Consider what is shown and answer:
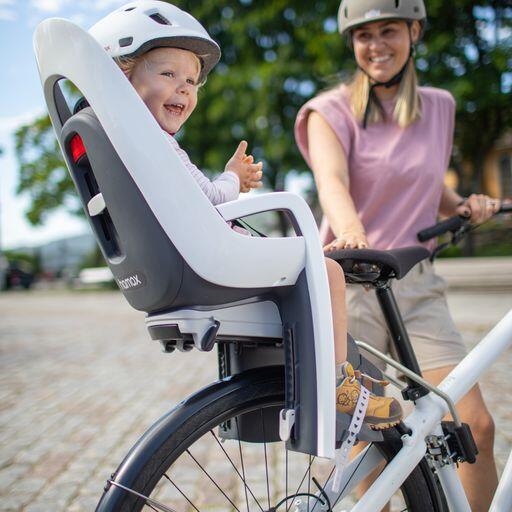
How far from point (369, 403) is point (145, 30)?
1.03 meters

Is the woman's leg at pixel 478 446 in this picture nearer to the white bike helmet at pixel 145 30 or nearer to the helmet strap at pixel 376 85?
the helmet strap at pixel 376 85

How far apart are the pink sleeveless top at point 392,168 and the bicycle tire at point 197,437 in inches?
31.6

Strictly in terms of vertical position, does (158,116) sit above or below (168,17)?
below

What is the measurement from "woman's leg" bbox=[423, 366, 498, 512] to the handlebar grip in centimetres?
44

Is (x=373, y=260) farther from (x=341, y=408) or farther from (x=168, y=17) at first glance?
(x=168, y=17)

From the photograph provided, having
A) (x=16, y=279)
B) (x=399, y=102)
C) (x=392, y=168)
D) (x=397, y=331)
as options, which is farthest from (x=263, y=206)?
(x=16, y=279)

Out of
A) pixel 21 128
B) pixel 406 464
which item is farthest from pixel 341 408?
pixel 21 128

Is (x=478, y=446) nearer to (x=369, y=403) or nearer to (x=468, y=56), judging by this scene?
(x=369, y=403)

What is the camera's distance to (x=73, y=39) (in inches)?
50.3

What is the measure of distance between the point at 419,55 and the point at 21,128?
27.7m

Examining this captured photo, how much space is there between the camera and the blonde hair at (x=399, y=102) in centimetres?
221

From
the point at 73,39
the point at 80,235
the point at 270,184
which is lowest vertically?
the point at 80,235

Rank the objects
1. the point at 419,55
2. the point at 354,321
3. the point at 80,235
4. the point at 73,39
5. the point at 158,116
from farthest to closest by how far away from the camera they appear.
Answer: the point at 80,235, the point at 419,55, the point at 354,321, the point at 158,116, the point at 73,39

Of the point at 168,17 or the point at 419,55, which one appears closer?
the point at 168,17
